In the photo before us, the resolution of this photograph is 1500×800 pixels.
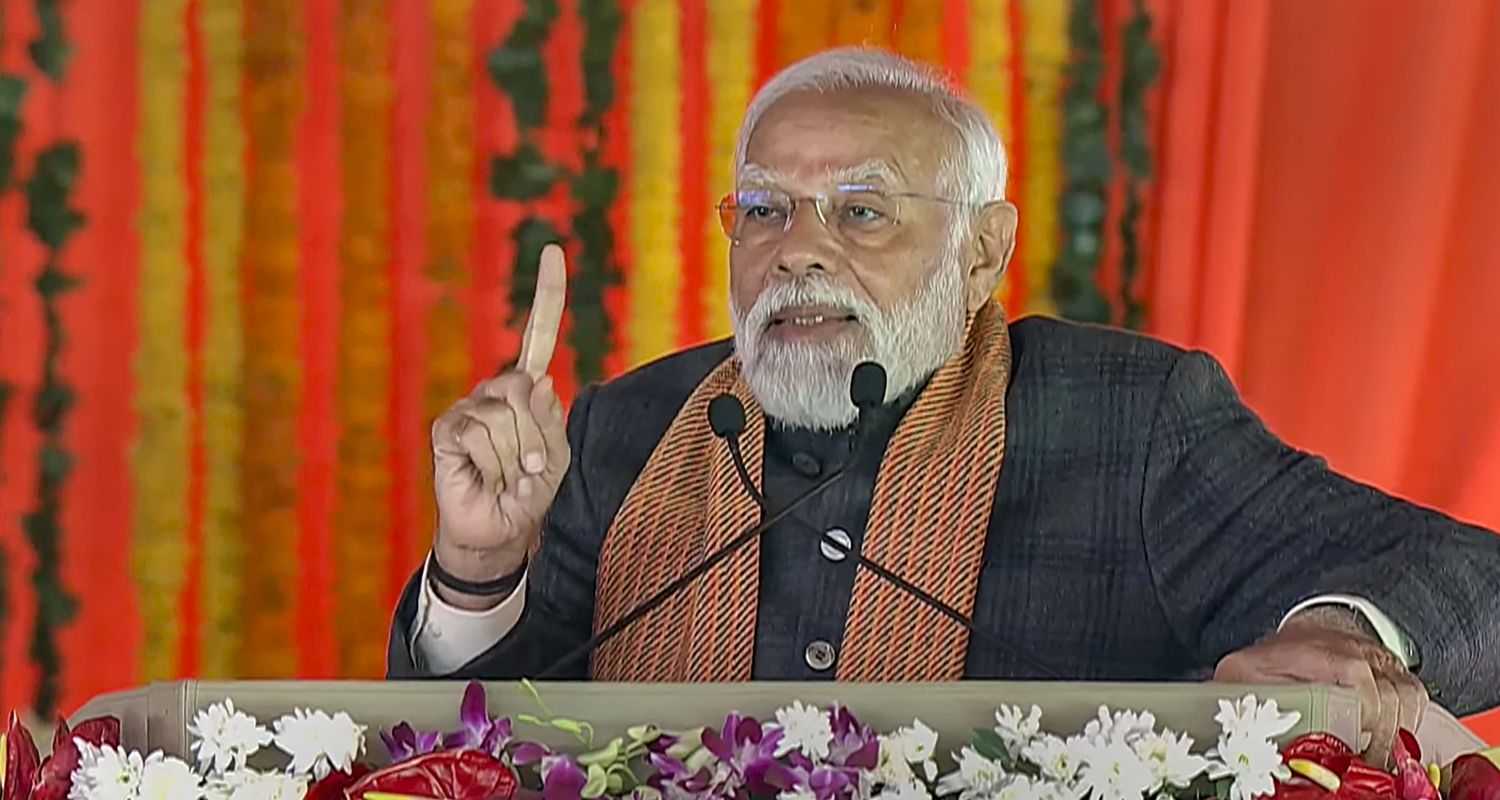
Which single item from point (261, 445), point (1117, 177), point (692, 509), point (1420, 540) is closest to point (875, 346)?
point (692, 509)

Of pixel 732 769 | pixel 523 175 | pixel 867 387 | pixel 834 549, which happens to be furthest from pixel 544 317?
pixel 523 175

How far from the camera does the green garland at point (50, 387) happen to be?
2.52 meters

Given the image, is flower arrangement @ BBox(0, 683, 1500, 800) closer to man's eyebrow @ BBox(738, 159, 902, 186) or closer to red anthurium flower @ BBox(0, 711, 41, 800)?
red anthurium flower @ BBox(0, 711, 41, 800)

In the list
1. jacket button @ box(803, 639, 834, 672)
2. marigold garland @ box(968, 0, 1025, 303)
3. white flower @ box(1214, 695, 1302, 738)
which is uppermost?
marigold garland @ box(968, 0, 1025, 303)

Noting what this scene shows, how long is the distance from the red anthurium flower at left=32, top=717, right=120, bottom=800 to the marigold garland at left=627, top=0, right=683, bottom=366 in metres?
1.79

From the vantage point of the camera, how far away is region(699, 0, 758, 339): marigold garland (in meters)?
2.65

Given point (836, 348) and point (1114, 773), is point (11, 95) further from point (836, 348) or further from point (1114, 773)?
point (1114, 773)

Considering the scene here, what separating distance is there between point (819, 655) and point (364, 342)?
1172 mm

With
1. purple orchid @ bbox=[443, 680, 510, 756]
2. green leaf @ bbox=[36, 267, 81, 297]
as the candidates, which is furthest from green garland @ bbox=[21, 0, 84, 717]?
purple orchid @ bbox=[443, 680, 510, 756]

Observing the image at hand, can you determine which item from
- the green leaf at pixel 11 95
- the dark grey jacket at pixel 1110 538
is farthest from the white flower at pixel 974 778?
the green leaf at pixel 11 95

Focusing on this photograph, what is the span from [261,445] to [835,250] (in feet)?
3.84

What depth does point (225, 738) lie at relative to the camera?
0.87 m

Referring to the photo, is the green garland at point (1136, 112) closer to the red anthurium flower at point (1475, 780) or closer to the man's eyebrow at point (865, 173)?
the man's eyebrow at point (865, 173)

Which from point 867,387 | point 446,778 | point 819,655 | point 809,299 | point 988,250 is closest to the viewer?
point 446,778
